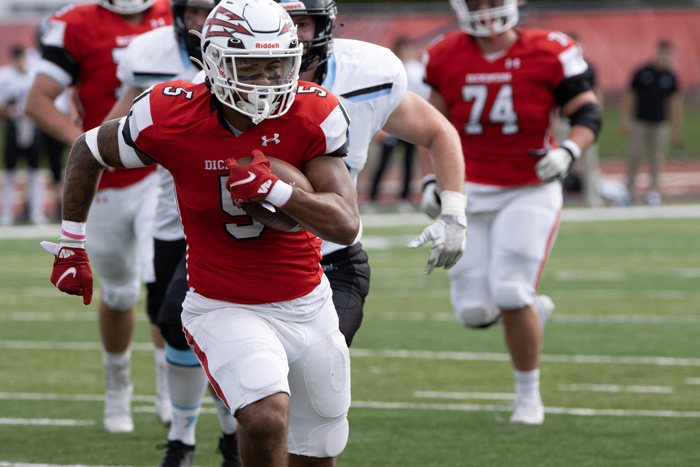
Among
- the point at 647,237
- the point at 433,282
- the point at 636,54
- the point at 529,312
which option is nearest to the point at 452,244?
the point at 529,312

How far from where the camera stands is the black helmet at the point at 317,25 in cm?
392

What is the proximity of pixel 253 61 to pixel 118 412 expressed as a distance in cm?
256

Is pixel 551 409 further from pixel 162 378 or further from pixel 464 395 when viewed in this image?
pixel 162 378

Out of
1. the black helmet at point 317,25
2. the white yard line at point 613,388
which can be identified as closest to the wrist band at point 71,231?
the black helmet at point 317,25

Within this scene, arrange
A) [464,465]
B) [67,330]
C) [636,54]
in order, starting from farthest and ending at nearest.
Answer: [636,54] → [67,330] → [464,465]

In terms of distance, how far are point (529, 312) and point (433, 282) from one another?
4233 millimetres

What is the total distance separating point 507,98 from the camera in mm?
5676

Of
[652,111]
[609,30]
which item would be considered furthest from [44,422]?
[609,30]

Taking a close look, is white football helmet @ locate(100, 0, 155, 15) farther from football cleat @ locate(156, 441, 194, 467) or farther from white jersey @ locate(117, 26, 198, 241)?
football cleat @ locate(156, 441, 194, 467)

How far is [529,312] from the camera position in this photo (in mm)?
5520

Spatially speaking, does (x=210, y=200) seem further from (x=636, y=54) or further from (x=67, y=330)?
(x=636, y=54)

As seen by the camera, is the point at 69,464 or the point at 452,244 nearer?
the point at 452,244

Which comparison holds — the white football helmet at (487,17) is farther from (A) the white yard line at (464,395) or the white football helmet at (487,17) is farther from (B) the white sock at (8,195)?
(B) the white sock at (8,195)

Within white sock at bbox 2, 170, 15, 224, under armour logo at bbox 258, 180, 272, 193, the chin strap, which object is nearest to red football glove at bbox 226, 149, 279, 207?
under armour logo at bbox 258, 180, 272, 193
